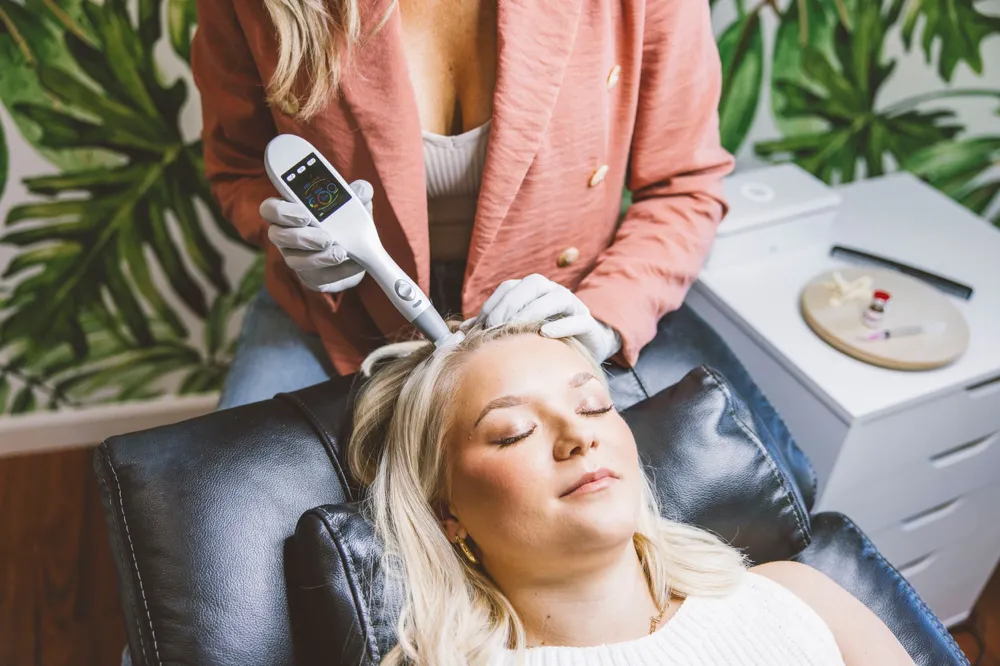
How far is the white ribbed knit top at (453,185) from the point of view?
1129mm

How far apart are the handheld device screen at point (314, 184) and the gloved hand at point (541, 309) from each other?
0.23 metres

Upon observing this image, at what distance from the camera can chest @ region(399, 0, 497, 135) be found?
1.11 m

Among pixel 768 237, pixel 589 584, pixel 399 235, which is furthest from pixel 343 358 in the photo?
pixel 768 237

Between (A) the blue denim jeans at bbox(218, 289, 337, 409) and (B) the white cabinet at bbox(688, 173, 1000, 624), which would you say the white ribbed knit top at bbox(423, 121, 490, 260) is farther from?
(B) the white cabinet at bbox(688, 173, 1000, 624)

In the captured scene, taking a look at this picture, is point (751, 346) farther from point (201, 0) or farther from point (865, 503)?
point (201, 0)

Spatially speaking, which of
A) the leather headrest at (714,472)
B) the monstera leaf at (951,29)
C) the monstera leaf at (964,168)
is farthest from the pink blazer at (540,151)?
the monstera leaf at (964,168)

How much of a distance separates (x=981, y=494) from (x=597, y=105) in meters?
1.04

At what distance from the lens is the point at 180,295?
183cm

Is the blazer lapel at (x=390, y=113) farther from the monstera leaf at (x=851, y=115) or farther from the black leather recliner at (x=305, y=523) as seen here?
the monstera leaf at (x=851, y=115)

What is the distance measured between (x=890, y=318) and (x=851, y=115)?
610 millimetres

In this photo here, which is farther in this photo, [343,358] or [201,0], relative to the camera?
[343,358]

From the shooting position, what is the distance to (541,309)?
105cm

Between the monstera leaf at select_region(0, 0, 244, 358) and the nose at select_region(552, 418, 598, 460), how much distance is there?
109cm

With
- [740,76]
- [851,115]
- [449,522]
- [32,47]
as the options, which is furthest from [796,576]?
[32,47]
